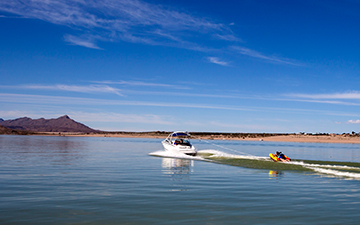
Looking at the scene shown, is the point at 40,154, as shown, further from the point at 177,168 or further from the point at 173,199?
the point at 173,199

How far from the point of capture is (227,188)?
696 inches

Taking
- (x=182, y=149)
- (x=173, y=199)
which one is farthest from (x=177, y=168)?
(x=182, y=149)

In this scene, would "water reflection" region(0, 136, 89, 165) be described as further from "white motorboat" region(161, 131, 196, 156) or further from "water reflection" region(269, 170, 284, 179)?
"water reflection" region(269, 170, 284, 179)

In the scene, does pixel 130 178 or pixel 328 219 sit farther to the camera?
pixel 130 178

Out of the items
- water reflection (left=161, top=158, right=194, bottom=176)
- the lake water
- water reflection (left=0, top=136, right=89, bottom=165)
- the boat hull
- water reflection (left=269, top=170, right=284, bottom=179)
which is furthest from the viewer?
the boat hull

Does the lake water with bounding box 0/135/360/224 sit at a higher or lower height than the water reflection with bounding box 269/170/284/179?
lower

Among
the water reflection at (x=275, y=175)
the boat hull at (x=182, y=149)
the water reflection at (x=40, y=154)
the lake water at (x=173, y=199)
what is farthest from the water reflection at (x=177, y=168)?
the boat hull at (x=182, y=149)

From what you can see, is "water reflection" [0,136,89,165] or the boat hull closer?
"water reflection" [0,136,89,165]

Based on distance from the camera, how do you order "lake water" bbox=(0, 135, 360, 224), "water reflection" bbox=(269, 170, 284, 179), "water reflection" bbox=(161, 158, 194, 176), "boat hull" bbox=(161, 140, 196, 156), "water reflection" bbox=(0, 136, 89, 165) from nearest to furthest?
"lake water" bbox=(0, 135, 360, 224), "water reflection" bbox=(269, 170, 284, 179), "water reflection" bbox=(161, 158, 194, 176), "water reflection" bbox=(0, 136, 89, 165), "boat hull" bbox=(161, 140, 196, 156)

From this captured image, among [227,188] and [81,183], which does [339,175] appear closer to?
[227,188]

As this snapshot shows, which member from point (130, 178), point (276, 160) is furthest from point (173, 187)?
point (276, 160)

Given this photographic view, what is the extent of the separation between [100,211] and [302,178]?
15.8 meters

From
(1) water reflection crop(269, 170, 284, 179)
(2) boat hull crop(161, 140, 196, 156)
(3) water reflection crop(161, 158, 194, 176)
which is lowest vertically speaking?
(3) water reflection crop(161, 158, 194, 176)

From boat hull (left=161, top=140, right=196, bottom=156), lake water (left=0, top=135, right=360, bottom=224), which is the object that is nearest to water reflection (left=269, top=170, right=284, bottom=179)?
lake water (left=0, top=135, right=360, bottom=224)
